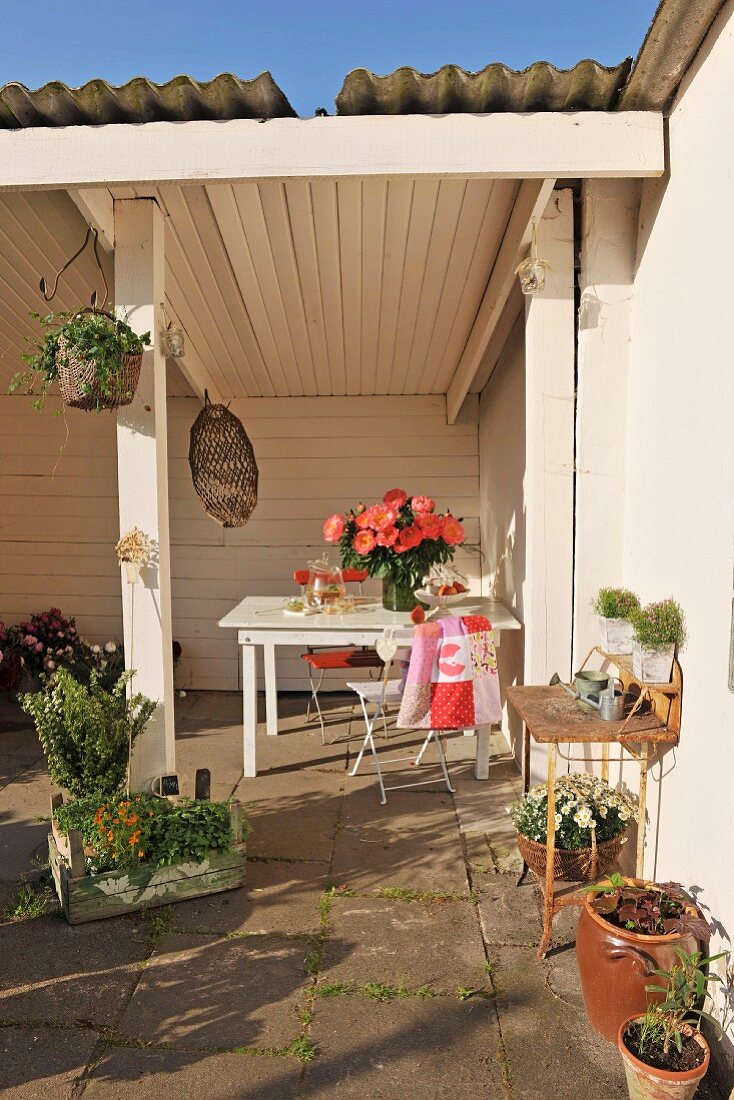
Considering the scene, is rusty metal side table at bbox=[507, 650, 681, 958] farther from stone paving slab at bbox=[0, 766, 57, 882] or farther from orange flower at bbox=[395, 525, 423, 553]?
stone paving slab at bbox=[0, 766, 57, 882]

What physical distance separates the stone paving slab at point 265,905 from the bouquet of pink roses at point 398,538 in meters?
1.93

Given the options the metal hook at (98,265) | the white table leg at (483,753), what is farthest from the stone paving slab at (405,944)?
the metal hook at (98,265)

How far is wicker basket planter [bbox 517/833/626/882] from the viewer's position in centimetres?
305

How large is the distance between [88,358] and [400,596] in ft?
8.42

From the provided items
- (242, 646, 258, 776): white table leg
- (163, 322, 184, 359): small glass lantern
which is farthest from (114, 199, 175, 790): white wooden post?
(242, 646, 258, 776): white table leg

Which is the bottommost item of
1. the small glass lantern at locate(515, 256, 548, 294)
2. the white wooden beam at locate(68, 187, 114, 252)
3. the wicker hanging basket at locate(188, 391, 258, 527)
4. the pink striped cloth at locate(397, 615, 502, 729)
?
the pink striped cloth at locate(397, 615, 502, 729)

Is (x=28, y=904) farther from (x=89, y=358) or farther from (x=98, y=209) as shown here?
(x=98, y=209)

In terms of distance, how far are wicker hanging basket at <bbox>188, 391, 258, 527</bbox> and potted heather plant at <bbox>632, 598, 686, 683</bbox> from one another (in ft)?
12.2

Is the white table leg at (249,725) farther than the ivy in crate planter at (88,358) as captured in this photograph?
Yes

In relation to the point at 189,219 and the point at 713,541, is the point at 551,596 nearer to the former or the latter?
the point at 713,541

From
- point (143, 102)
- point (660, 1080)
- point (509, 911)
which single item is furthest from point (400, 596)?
point (660, 1080)

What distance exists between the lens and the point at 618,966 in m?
2.33

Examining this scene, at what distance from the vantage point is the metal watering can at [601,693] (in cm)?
288

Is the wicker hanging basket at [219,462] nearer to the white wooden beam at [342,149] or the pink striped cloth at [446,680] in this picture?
the pink striped cloth at [446,680]
